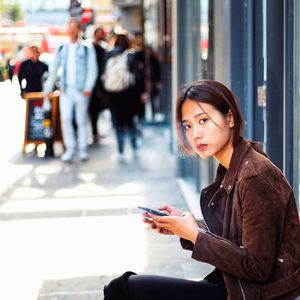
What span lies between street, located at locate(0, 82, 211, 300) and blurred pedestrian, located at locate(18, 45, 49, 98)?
235mm

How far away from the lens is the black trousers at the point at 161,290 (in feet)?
7.94

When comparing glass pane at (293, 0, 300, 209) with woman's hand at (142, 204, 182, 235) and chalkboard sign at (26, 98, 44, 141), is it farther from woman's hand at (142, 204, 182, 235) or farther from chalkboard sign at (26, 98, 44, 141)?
chalkboard sign at (26, 98, 44, 141)

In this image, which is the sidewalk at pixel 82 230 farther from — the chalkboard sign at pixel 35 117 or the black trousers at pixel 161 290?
the black trousers at pixel 161 290

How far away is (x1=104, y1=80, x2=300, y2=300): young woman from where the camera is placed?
2.16m

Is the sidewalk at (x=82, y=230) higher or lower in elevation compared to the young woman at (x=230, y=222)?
lower

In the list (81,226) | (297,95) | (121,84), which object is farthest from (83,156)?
(297,95)

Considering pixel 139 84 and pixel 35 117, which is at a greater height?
pixel 139 84

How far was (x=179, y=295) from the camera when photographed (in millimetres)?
2426

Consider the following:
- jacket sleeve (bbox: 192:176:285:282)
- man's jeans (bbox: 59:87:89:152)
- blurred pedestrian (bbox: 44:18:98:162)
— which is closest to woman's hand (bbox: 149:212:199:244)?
jacket sleeve (bbox: 192:176:285:282)

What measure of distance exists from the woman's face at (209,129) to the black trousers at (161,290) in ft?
1.52

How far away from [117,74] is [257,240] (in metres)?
7.57

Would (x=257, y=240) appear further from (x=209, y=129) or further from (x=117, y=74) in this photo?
(x=117, y=74)

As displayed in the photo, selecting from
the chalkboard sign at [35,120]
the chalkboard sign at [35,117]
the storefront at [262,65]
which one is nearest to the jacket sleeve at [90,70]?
the chalkboard sign at [35,117]

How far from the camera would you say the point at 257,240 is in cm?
214
